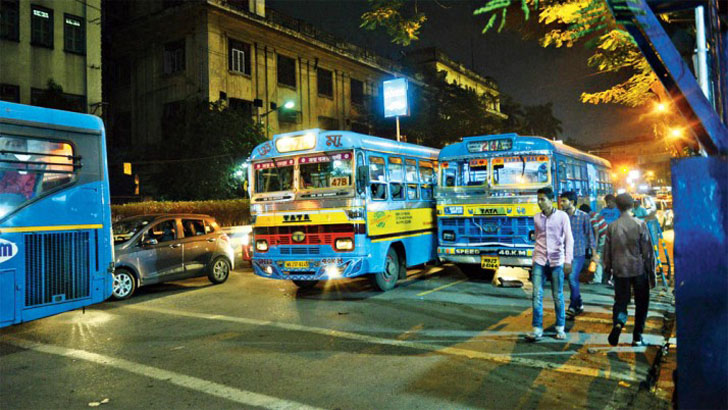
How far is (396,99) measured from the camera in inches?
886

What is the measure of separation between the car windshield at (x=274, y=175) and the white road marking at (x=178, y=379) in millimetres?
4857

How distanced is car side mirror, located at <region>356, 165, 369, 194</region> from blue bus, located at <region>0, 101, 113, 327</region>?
14.0ft

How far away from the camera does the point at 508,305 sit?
8.95 metres

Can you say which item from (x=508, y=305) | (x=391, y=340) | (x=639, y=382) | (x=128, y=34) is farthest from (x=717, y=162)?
(x=128, y=34)

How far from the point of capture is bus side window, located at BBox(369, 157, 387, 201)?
10.1 metres

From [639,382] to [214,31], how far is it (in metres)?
25.1

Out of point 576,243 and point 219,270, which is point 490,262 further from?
point 219,270

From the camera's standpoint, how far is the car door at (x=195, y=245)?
11375 mm

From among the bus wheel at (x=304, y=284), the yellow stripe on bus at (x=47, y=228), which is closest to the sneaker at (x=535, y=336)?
the bus wheel at (x=304, y=284)

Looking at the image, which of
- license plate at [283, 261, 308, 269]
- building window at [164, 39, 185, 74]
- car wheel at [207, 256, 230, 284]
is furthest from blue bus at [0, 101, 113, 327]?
building window at [164, 39, 185, 74]

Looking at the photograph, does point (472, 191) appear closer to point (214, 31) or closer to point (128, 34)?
point (214, 31)

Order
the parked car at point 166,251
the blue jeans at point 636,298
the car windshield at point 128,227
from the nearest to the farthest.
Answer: the blue jeans at point 636,298 < the parked car at point 166,251 < the car windshield at point 128,227

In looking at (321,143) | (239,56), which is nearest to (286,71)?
(239,56)

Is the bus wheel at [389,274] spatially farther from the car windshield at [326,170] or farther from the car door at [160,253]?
the car door at [160,253]
